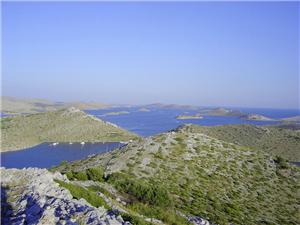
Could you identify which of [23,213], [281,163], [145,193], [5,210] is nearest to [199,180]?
[145,193]

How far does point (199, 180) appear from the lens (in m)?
31.0

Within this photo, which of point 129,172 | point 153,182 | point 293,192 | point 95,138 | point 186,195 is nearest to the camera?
point 186,195

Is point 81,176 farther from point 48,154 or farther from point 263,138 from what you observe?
point 263,138

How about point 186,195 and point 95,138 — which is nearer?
point 186,195

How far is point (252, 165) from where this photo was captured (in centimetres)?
3719

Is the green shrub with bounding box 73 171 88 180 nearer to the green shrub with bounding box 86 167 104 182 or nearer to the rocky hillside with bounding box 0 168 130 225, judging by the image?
the green shrub with bounding box 86 167 104 182

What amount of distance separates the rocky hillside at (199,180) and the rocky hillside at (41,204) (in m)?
4.11

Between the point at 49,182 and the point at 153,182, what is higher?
the point at 49,182

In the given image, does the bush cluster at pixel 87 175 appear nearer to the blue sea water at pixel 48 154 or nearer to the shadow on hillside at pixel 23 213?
the shadow on hillside at pixel 23 213

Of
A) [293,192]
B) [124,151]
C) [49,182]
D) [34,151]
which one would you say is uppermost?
[49,182]

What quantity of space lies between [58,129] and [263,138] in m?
77.5

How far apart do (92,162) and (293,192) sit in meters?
18.9

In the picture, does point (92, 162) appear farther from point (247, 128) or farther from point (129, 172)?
point (247, 128)

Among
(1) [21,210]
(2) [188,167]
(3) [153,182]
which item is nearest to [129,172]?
(3) [153,182]
